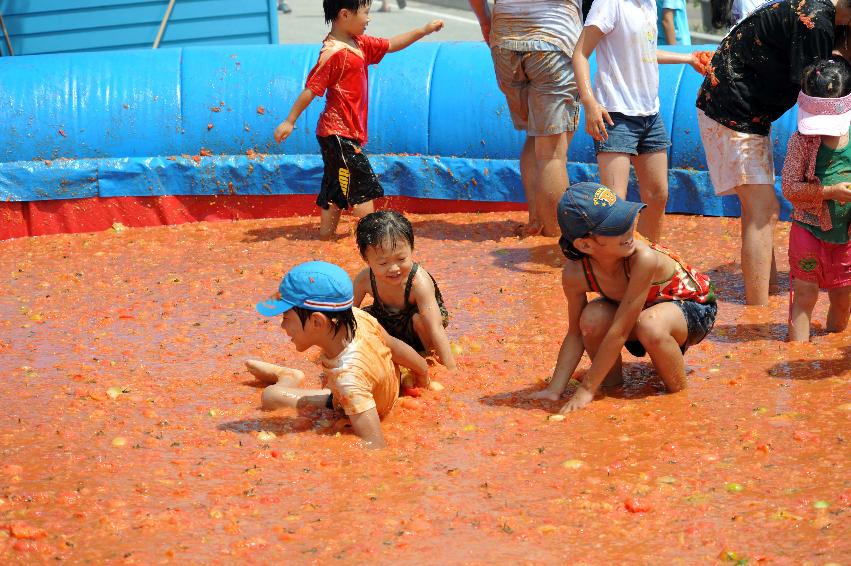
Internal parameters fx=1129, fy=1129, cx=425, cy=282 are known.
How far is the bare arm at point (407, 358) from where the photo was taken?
15.0 feet

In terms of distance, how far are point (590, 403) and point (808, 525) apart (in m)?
1.28

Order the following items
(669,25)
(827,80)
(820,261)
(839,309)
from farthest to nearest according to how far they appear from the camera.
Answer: (669,25), (839,309), (820,261), (827,80)

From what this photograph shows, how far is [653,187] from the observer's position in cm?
654

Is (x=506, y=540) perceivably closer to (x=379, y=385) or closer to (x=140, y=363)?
(x=379, y=385)

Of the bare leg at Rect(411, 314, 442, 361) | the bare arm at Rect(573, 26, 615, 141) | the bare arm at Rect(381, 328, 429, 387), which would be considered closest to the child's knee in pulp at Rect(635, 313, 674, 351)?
the bare arm at Rect(381, 328, 429, 387)

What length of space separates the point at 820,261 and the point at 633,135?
1.63 m

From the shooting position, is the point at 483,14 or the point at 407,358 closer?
the point at 407,358

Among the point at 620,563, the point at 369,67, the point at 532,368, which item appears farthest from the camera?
the point at 369,67

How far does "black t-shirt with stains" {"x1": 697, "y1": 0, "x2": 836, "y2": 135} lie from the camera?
5242 millimetres

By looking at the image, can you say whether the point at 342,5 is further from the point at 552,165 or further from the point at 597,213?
the point at 597,213

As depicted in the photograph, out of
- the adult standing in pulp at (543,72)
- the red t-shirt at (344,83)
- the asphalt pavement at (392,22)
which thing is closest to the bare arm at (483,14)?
the adult standing in pulp at (543,72)

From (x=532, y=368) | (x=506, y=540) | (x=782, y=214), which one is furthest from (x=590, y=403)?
(x=782, y=214)

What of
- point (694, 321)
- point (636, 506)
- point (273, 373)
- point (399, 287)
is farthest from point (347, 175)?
point (636, 506)

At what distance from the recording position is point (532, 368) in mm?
5125
